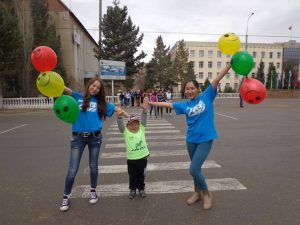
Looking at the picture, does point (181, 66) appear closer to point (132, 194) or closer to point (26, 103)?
point (26, 103)

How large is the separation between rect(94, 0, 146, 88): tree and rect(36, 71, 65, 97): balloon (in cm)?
3125

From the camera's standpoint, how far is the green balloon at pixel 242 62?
3986 millimetres

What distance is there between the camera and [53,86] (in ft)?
12.9

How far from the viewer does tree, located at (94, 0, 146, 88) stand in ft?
114

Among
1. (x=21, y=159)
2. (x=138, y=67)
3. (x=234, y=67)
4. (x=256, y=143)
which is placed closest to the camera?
(x=234, y=67)

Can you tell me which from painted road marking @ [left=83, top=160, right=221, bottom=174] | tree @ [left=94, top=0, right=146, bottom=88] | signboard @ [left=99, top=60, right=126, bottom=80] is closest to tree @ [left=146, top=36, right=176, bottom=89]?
tree @ [left=94, top=0, right=146, bottom=88]

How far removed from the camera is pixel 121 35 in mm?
35219

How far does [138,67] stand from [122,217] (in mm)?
34374

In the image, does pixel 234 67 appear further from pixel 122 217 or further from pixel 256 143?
pixel 256 143

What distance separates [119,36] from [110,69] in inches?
337

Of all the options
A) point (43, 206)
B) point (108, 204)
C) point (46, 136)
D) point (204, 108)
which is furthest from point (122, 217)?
point (46, 136)

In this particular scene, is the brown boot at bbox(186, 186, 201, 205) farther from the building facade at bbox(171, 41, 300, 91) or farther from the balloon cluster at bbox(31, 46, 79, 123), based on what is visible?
the building facade at bbox(171, 41, 300, 91)

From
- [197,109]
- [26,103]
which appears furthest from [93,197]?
[26,103]

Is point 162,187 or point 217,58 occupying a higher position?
point 217,58
